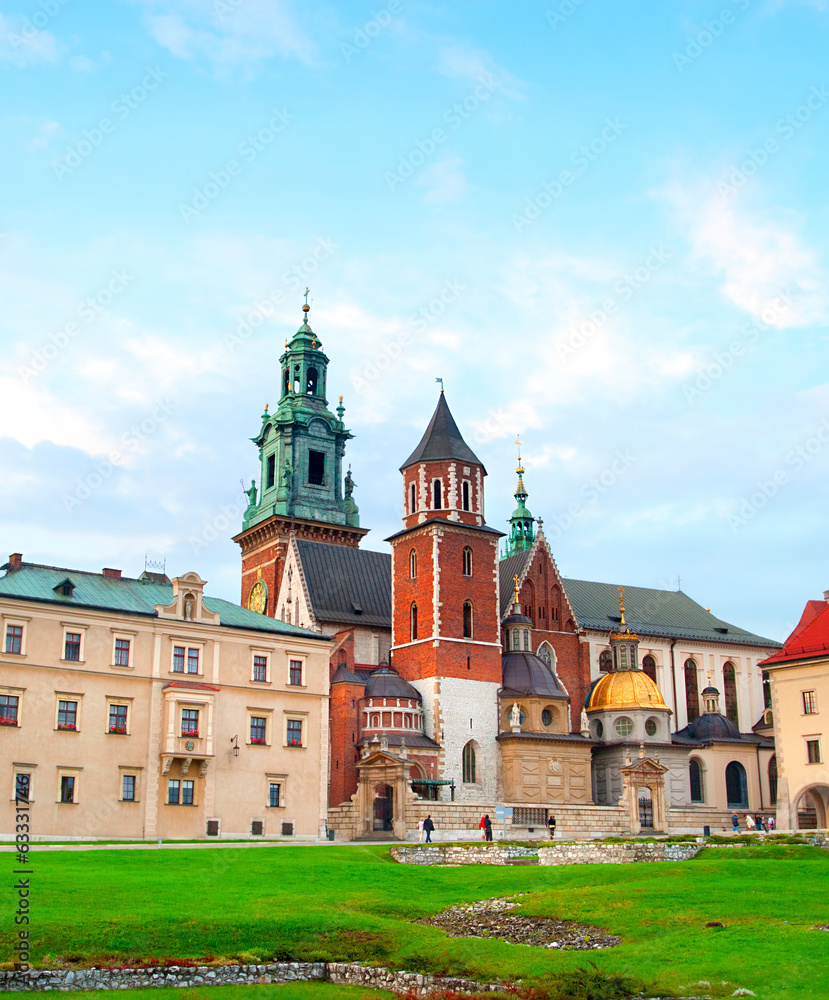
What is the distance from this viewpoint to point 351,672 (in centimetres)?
6619

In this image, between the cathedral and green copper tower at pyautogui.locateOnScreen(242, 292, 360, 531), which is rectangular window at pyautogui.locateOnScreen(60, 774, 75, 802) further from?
green copper tower at pyautogui.locateOnScreen(242, 292, 360, 531)

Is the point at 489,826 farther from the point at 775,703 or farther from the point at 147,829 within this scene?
the point at 775,703

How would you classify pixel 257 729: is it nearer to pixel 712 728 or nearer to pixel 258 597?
pixel 258 597

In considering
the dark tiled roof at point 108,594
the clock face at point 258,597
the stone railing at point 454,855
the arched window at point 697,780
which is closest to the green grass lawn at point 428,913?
the stone railing at point 454,855

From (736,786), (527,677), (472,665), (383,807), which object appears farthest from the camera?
(736,786)

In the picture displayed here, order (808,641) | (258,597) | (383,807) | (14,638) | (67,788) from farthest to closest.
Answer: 1. (258,597)
2. (808,641)
3. (383,807)
4. (14,638)
5. (67,788)

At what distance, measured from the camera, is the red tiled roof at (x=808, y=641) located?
206 feet

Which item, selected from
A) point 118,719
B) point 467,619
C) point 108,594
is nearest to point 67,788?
point 118,719

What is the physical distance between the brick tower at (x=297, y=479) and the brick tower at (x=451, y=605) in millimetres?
12422

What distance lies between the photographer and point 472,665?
2662 inches

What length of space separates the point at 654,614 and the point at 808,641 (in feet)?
82.6

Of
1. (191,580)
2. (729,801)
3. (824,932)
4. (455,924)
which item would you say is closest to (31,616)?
(191,580)

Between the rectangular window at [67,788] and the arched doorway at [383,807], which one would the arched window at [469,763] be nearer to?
the arched doorway at [383,807]

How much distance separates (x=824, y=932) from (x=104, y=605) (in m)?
38.3
